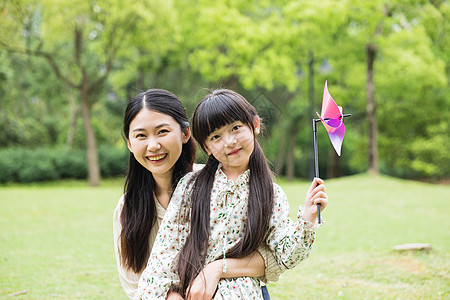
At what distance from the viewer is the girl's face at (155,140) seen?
2521mm

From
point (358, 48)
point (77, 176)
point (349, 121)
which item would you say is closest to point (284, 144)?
point (349, 121)

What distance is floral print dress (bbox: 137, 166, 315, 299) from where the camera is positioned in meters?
2.20

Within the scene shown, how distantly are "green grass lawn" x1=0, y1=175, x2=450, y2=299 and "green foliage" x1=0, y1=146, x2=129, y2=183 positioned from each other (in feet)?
25.1

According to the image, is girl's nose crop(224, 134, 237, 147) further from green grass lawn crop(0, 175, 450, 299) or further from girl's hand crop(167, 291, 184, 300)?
green grass lawn crop(0, 175, 450, 299)

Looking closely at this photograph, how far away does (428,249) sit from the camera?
5605mm

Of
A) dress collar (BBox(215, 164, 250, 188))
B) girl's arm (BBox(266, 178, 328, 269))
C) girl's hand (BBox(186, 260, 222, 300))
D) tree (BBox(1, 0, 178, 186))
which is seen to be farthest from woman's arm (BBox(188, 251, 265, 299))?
tree (BBox(1, 0, 178, 186))

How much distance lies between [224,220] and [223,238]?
82mm

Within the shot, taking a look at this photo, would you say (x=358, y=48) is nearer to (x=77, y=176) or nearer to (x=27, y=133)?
(x=77, y=176)

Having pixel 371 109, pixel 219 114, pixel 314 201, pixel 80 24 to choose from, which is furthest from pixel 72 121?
pixel 314 201

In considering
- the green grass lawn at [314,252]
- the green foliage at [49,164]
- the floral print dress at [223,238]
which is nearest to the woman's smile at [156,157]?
the floral print dress at [223,238]

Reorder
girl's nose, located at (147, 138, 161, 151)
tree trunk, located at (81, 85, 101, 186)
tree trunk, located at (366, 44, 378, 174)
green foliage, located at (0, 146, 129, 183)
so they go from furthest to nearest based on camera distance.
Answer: green foliage, located at (0, 146, 129, 183)
tree trunk, located at (81, 85, 101, 186)
tree trunk, located at (366, 44, 378, 174)
girl's nose, located at (147, 138, 161, 151)

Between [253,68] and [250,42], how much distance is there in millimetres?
974

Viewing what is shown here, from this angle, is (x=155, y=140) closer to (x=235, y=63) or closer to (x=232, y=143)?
(x=232, y=143)

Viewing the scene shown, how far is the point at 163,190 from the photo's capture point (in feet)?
9.16
